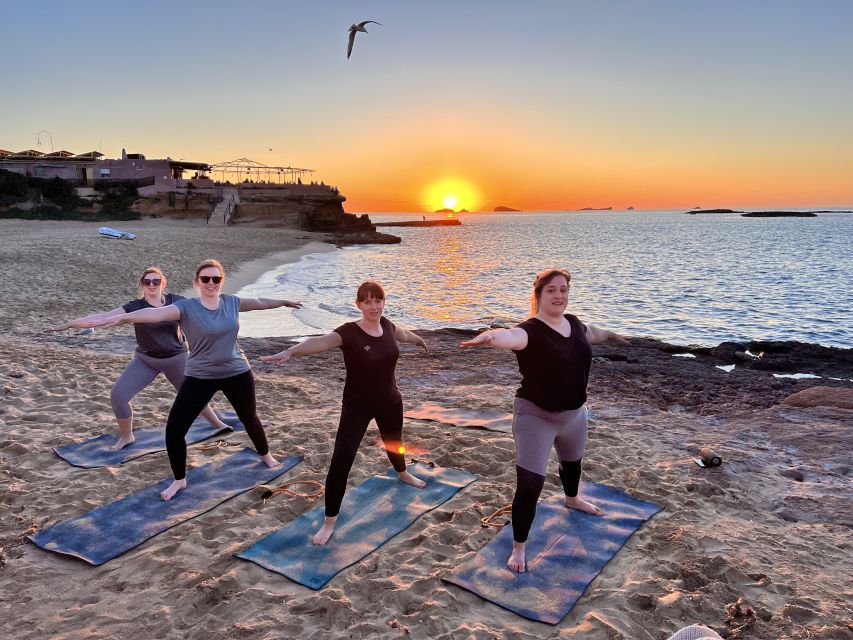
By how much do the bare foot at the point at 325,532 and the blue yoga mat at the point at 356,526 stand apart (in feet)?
0.16

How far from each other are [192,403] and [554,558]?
12.1 ft

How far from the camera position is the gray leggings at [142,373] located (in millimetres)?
6531

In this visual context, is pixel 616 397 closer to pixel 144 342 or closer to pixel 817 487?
pixel 817 487

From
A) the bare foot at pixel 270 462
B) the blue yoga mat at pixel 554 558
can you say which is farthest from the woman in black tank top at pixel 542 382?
the bare foot at pixel 270 462

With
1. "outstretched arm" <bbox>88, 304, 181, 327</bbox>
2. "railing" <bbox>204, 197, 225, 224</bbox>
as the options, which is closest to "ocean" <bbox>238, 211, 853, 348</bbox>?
"outstretched arm" <bbox>88, 304, 181, 327</bbox>

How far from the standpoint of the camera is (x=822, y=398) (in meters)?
9.89

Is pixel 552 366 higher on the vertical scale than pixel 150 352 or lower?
higher

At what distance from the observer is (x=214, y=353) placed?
217 inches

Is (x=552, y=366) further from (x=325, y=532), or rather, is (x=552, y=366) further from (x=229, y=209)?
(x=229, y=209)

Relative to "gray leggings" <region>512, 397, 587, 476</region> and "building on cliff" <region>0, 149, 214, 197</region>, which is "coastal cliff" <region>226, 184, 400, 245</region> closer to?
"building on cliff" <region>0, 149, 214, 197</region>

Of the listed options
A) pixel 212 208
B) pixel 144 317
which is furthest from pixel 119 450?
pixel 212 208

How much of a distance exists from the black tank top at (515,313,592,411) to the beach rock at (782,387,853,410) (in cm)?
778

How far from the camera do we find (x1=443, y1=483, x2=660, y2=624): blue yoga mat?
4133 millimetres

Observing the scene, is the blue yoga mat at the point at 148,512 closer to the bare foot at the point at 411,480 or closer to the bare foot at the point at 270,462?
the bare foot at the point at 270,462
